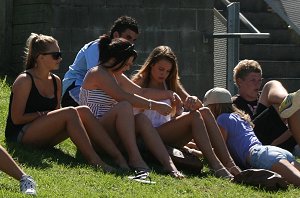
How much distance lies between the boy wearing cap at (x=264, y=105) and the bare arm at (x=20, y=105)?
89.5 inches

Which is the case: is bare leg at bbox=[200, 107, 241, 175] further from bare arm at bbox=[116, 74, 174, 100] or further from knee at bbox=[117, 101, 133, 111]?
knee at bbox=[117, 101, 133, 111]

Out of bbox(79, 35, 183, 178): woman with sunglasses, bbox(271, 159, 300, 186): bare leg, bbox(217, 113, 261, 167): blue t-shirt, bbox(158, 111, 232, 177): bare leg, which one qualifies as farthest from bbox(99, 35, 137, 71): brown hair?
bbox(271, 159, 300, 186): bare leg

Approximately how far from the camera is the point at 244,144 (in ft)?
28.5

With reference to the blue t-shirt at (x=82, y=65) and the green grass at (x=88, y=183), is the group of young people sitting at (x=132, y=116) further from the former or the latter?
the green grass at (x=88, y=183)

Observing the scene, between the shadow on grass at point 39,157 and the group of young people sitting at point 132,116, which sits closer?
the shadow on grass at point 39,157

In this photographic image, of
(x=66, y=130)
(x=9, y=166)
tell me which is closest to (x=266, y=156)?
(x=66, y=130)

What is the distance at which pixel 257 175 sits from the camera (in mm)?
7902

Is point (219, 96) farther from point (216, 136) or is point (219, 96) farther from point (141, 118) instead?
point (141, 118)

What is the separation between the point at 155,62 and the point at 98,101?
2.25 ft

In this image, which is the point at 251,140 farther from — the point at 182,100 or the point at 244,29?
the point at 244,29

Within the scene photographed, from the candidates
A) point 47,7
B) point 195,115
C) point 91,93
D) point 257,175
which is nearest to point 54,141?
point 91,93

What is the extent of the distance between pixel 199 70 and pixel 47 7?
214cm

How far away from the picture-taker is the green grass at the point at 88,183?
23.3ft

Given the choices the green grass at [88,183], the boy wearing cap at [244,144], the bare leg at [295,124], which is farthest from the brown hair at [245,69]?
the green grass at [88,183]
